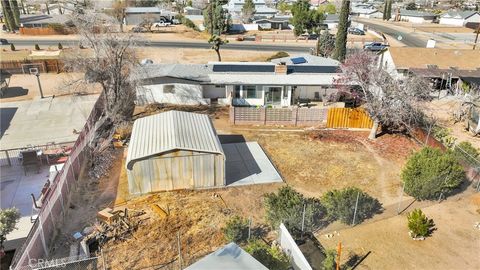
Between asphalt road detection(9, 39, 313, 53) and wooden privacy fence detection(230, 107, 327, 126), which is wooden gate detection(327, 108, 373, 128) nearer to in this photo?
wooden privacy fence detection(230, 107, 327, 126)

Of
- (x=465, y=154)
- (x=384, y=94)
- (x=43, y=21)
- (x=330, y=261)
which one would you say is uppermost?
(x=43, y=21)

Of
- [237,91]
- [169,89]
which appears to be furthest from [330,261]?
[169,89]

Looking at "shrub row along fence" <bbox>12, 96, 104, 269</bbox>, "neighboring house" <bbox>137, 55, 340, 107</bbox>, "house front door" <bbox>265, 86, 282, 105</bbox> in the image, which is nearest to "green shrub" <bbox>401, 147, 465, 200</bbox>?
"neighboring house" <bbox>137, 55, 340, 107</bbox>

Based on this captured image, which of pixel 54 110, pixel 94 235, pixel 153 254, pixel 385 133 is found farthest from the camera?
pixel 54 110

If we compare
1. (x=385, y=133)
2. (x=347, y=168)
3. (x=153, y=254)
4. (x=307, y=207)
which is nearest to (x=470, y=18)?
(x=385, y=133)

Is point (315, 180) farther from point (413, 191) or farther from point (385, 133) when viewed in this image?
point (385, 133)

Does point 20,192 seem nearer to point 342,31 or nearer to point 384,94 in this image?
point 384,94
